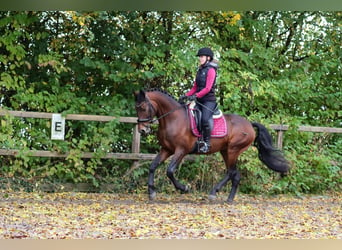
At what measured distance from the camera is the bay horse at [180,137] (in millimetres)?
8891

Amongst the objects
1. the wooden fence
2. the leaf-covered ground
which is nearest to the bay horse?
the leaf-covered ground

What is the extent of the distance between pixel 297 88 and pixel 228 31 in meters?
1.82

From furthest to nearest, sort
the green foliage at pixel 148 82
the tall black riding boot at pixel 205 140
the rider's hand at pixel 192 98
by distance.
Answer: the green foliage at pixel 148 82
the tall black riding boot at pixel 205 140
the rider's hand at pixel 192 98

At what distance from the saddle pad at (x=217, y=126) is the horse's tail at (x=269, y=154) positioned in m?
0.79

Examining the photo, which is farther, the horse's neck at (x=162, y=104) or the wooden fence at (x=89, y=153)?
the wooden fence at (x=89, y=153)

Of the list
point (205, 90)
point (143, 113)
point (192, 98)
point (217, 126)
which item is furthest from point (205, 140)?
point (143, 113)

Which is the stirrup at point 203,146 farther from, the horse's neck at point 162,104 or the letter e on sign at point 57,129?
the letter e on sign at point 57,129

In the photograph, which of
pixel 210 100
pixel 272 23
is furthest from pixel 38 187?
pixel 272 23

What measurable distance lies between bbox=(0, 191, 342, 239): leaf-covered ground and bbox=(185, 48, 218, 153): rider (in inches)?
44.0

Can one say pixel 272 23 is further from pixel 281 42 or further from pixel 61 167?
pixel 61 167

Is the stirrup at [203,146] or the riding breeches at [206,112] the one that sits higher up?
the riding breeches at [206,112]

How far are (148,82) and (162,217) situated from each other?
4.67m

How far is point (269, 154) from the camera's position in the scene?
387 inches

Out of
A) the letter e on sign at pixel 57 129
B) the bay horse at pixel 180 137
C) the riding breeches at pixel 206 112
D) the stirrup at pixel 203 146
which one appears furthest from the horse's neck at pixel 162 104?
the letter e on sign at pixel 57 129
